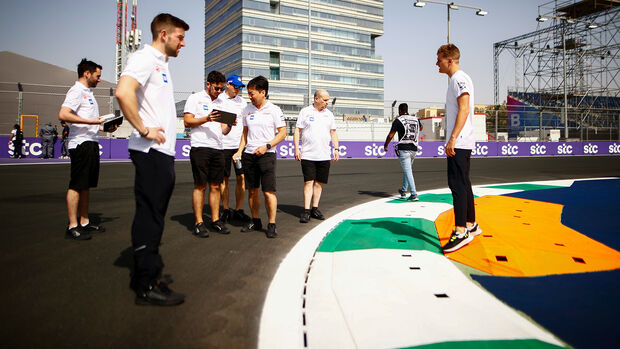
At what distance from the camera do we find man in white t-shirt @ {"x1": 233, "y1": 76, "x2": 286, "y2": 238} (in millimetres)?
4434

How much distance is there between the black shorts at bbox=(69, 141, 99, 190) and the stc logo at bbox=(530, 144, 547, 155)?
30.8 meters

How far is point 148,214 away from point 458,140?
2996 mm

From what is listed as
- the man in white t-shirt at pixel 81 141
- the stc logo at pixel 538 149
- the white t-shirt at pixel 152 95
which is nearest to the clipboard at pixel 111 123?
the man in white t-shirt at pixel 81 141

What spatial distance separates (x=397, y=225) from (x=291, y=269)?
7.05 ft

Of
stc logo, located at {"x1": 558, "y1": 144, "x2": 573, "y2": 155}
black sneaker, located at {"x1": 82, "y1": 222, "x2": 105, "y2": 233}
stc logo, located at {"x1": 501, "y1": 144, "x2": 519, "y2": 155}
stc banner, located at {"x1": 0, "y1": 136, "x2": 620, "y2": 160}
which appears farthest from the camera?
stc logo, located at {"x1": 558, "y1": 144, "x2": 573, "y2": 155}

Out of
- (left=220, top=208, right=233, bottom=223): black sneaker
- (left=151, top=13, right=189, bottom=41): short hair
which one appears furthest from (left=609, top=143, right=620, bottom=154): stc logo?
(left=151, top=13, right=189, bottom=41): short hair

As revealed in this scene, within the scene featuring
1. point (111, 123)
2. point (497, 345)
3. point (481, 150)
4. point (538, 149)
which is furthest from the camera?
point (538, 149)

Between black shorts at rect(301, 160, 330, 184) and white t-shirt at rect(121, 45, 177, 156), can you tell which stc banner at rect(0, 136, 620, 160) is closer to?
black shorts at rect(301, 160, 330, 184)

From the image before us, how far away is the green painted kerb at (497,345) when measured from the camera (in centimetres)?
188

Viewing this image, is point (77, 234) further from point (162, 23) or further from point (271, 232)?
point (162, 23)

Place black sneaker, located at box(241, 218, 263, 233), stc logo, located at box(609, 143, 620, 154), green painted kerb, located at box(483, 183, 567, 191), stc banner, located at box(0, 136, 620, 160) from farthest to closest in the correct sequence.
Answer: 1. stc logo, located at box(609, 143, 620, 154)
2. stc banner, located at box(0, 136, 620, 160)
3. green painted kerb, located at box(483, 183, 567, 191)
4. black sneaker, located at box(241, 218, 263, 233)

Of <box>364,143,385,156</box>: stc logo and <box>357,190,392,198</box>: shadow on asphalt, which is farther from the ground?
<box>364,143,385,156</box>: stc logo

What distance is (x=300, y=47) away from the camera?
2901 inches

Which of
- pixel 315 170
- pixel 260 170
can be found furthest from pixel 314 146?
pixel 260 170
